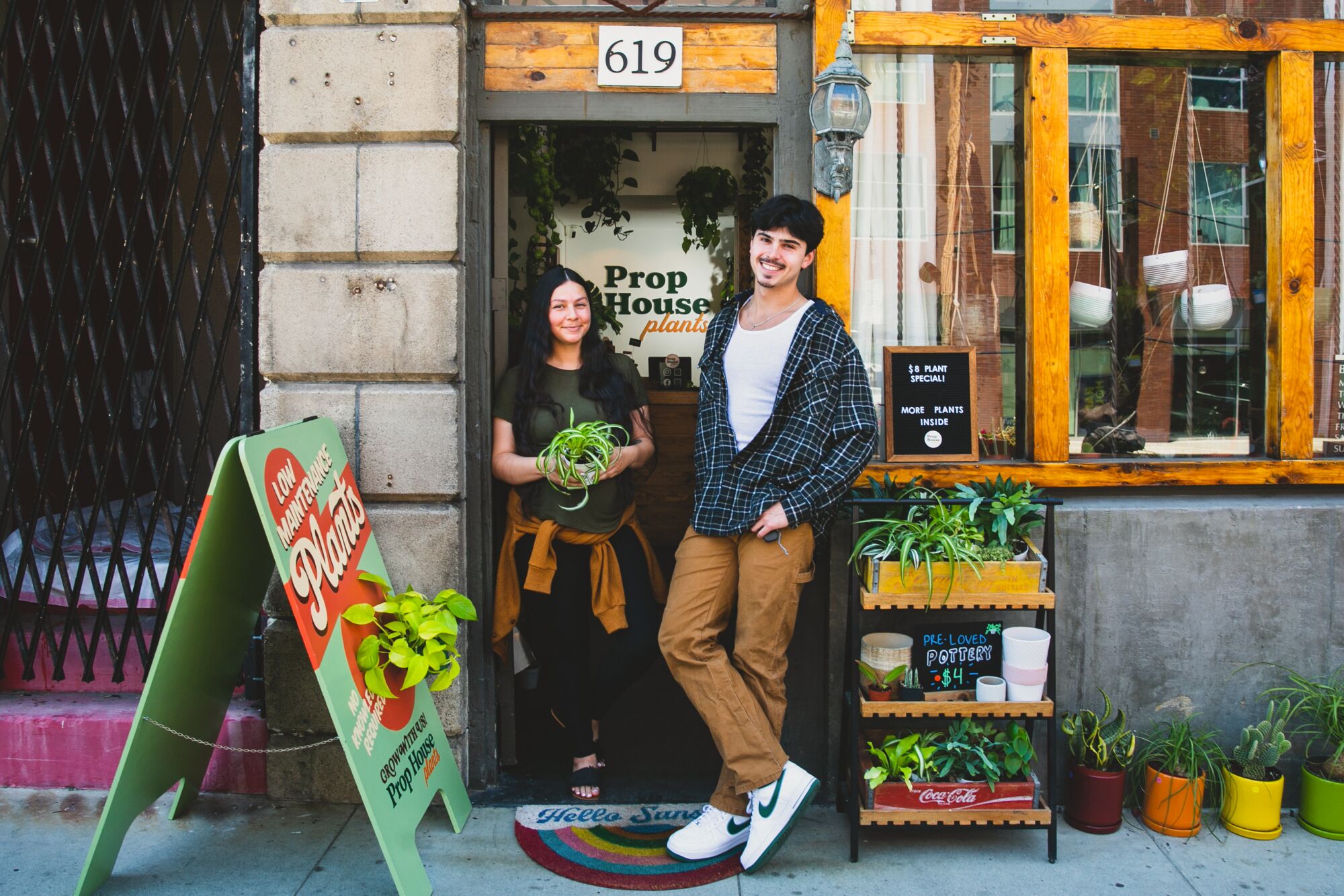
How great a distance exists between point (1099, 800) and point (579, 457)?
2289 mm

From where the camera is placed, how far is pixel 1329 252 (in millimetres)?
4207

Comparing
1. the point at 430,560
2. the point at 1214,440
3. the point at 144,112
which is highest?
the point at 144,112

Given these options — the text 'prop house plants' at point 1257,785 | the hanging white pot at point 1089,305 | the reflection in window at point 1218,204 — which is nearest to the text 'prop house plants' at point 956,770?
the text 'prop house plants' at point 1257,785

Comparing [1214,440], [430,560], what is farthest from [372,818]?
[1214,440]

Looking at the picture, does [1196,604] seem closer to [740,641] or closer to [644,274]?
[740,641]

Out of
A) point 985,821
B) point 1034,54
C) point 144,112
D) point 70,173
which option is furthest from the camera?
point 144,112

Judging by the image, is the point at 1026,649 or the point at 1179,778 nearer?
the point at 1026,649

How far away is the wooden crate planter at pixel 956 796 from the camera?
346 cm

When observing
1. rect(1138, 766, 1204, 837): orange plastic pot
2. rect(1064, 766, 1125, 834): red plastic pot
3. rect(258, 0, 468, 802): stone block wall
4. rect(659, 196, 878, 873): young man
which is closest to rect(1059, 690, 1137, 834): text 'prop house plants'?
rect(1064, 766, 1125, 834): red plastic pot

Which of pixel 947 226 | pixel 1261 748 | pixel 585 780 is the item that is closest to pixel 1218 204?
pixel 947 226

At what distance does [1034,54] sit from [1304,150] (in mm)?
1187

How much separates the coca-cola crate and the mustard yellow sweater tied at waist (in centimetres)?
116

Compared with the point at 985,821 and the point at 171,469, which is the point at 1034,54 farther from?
the point at 171,469

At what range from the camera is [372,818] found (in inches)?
120
